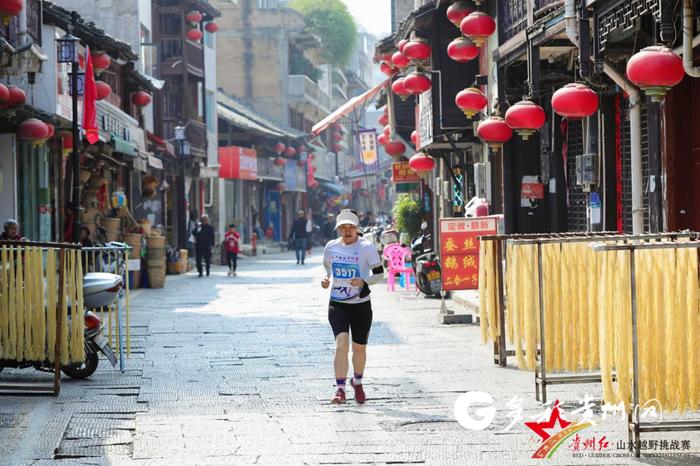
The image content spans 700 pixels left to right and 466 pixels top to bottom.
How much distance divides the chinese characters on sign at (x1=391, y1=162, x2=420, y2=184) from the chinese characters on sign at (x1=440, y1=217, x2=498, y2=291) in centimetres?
1974

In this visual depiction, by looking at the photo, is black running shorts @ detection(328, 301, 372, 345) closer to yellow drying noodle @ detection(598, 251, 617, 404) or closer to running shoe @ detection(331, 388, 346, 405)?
running shoe @ detection(331, 388, 346, 405)

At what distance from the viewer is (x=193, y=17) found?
156 feet

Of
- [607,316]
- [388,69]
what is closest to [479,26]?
[607,316]

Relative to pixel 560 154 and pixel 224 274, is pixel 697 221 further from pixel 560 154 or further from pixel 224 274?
pixel 224 274

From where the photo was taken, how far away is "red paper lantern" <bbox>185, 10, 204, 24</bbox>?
1870 inches

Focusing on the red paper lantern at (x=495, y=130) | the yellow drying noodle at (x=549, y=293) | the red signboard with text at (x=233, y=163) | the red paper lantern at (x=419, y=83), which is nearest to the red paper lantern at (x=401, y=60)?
the red paper lantern at (x=419, y=83)

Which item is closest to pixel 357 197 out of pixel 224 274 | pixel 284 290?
pixel 224 274

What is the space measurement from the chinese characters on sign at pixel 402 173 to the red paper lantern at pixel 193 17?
13262 millimetres

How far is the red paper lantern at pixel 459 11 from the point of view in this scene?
23.2 meters

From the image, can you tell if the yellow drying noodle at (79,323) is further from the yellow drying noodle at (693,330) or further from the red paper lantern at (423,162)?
the red paper lantern at (423,162)

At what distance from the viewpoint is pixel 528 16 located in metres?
18.8

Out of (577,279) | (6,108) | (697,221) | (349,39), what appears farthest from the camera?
(349,39)

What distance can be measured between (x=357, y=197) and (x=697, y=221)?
299 feet

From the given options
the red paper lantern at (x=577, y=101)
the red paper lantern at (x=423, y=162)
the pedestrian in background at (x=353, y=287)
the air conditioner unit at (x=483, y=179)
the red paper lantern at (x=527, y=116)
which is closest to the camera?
the pedestrian in background at (x=353, y=287)
